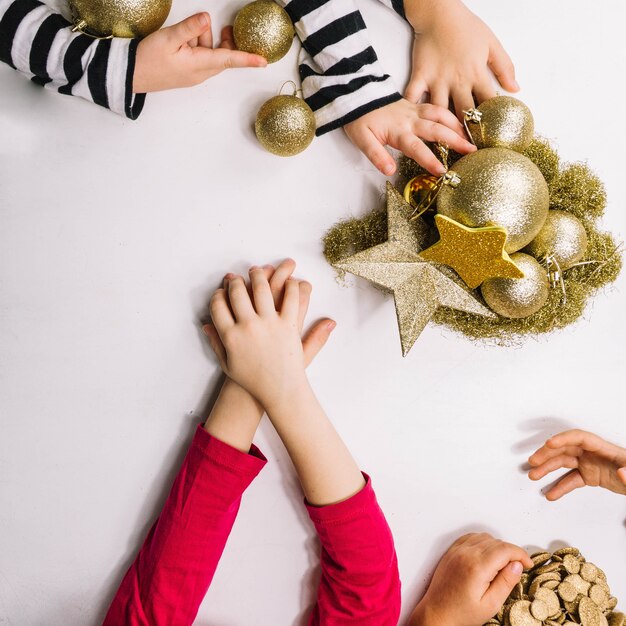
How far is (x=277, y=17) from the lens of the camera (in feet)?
2.50

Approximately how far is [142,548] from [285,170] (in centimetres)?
61

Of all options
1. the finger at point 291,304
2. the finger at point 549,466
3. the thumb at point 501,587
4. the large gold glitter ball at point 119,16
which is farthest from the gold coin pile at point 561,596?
the large gold glitter ball at point 119,16

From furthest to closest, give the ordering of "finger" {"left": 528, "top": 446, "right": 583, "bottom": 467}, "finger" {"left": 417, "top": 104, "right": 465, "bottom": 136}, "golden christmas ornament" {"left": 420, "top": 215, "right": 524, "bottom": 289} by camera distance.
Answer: "finger" {"left": 528, "top": 446, "right": 583, "bottom": 467}
"finger" {"left": 417, "top": 104, "right": 465, "bottom": 136}
"golden christmas ornament" {"left": 420, "top": 215, "right": 524, "bottom": 289}

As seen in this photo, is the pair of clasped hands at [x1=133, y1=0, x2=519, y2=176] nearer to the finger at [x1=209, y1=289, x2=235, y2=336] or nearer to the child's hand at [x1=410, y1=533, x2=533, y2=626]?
the finger at [x1=209, y1=289, x2=235, y2=336]

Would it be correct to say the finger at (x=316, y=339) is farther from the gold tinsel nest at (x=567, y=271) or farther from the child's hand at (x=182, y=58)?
the child's hand at (x=182, y=58)

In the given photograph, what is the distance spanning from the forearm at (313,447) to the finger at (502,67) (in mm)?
521

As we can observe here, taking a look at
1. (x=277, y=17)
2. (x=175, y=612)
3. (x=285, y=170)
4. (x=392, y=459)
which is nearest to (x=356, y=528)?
(x=392, y=459)

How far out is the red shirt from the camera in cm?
83

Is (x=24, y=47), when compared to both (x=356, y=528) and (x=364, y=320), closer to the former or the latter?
(x=364, y=320)

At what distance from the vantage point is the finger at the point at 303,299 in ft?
2.76

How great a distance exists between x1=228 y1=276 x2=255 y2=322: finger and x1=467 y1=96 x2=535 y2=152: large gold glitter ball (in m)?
0.38

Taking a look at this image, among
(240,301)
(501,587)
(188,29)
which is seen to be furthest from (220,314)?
(501,587)

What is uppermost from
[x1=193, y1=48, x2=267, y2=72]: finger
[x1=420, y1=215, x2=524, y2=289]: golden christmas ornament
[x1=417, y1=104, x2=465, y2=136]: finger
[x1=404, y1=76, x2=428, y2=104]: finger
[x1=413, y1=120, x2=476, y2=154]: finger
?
[x1=193, y1=48, x2=267, y2=72]: finger

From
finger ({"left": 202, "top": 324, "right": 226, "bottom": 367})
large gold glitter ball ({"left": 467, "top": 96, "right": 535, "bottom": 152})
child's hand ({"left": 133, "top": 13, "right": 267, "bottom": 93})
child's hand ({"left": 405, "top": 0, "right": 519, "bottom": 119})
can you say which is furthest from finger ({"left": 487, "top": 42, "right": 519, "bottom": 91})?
finger ({"left": 202, "top": 324, "right": 226, "bottom": 367})
